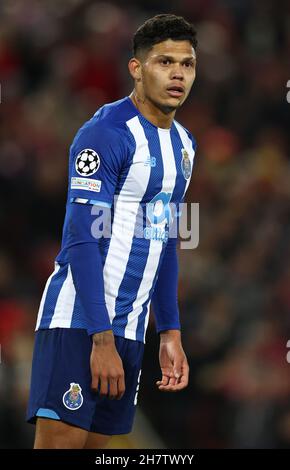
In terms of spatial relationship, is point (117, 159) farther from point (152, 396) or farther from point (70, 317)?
point (152, 396)

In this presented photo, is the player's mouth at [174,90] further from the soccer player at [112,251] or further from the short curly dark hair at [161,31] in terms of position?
the short curly dark hair at [161,31]

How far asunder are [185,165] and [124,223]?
1.10ft

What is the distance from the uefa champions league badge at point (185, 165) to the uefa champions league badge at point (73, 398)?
0.81m

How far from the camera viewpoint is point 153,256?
3301 millimetres

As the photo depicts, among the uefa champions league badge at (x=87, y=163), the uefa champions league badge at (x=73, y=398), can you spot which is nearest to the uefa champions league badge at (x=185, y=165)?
the uefa champions league badge at (x=87, y=163)

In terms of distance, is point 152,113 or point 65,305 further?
point 152,113

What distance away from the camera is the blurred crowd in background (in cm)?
612

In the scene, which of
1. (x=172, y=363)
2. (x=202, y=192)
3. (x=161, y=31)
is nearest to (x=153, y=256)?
(x=172, y=363)

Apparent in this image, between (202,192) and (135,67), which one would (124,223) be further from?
(202,192)

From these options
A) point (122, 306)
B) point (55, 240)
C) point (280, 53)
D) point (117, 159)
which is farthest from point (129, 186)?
point (280, 53)

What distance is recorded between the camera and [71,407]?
314 centimetres

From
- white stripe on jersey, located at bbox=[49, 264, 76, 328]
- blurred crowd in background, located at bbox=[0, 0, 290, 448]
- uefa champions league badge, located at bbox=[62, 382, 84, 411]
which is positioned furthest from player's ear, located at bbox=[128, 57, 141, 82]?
blurred crowd in background, located at bbox=[0, 0, 290, 448]

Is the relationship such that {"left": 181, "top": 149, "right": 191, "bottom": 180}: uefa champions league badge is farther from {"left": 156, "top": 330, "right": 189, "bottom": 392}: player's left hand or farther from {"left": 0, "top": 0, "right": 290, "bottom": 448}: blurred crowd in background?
{"left": 0, "top": 0, "right": 290, "bottom": 448}: blurred crowd in background
